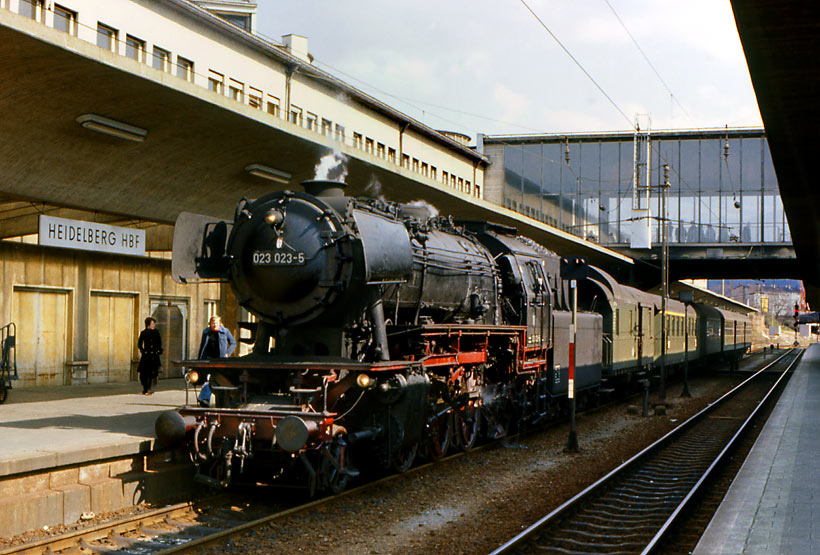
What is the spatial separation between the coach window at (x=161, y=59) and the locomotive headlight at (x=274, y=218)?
1185cm

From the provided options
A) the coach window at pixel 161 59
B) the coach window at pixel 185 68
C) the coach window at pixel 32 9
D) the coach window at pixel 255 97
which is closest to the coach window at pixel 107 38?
the coach window at pixel 161 59

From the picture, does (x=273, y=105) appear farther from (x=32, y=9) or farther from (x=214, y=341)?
(x=214, y=341)

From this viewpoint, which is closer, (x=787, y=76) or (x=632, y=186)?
(x=787, y=76)

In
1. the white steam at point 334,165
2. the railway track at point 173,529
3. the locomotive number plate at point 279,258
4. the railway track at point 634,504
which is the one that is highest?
the white steam at point 334,165

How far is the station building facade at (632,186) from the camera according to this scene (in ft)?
141

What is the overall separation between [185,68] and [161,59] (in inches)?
34.4

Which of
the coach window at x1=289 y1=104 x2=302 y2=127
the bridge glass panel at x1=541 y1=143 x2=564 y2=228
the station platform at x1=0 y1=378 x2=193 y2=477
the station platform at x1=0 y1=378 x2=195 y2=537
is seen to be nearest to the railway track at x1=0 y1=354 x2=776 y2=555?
the station platform at x1=0 y1=378 x2=195 y2=537

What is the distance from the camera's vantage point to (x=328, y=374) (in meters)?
8.52

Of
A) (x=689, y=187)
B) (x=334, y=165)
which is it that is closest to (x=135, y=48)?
(x=334, y=165)

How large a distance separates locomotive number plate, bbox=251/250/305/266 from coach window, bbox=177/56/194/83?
12.5 metres

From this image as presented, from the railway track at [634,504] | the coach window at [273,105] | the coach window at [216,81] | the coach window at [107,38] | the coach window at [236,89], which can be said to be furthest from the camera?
the coach window at [273,105]

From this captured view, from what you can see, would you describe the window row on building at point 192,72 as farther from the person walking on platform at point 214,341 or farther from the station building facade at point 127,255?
the person walking on platform at point 214,341

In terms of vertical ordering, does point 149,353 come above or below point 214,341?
below

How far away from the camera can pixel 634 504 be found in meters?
8.88
